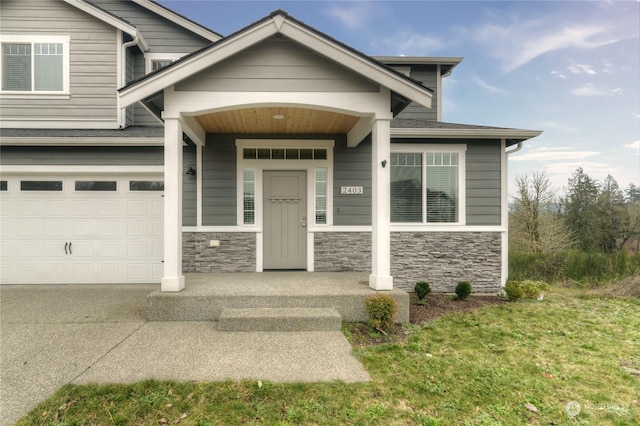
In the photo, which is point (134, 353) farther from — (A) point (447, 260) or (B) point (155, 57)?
(B) point (155, 57)

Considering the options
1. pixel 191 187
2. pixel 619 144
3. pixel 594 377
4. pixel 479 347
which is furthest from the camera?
pixel 619 144

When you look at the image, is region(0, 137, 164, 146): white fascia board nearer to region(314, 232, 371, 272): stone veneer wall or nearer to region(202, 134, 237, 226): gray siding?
region(202, 134, 237, 226): gray siding

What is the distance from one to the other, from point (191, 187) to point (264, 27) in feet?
11.4

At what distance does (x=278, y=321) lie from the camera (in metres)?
3.93

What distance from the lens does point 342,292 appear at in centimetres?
450

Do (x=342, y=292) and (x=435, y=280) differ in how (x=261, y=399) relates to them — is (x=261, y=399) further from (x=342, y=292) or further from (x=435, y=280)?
(x=435, y=280)

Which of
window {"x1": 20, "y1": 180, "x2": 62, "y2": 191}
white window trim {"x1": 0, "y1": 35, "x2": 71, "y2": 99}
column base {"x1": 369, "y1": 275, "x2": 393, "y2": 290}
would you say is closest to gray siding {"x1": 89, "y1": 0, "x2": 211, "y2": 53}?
white window trim {"x1": 0, "y1": 35, "x2": 71, "y2": 99}

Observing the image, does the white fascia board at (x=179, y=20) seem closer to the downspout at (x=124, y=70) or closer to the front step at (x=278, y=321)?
the downspout at (x=124, y=70)

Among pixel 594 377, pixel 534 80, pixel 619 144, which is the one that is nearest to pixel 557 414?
pixel 594 377

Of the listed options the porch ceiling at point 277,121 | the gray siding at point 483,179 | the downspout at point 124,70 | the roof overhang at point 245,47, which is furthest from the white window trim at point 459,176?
the downspout at point 124,70

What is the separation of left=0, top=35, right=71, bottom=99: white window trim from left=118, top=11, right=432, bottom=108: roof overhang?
178 inches

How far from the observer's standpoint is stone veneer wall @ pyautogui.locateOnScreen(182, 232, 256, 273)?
6148 mm

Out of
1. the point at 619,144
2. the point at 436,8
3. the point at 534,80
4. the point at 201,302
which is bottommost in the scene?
the point at 201,302

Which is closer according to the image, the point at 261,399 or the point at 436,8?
the point at 261,399
